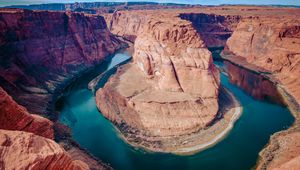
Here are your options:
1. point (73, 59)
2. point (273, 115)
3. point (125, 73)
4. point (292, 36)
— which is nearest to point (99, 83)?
point (125, 73)

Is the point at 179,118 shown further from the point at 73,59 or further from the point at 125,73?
the point at 73,59

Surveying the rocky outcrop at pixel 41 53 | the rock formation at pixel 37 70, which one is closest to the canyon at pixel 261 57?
the rocky outcrop at pixel 41 53

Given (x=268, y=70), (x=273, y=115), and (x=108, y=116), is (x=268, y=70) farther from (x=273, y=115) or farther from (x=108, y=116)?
(x=108, y=116)

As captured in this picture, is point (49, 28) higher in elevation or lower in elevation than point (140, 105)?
higher

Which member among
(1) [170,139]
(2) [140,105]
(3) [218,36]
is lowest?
(1) [170,139]

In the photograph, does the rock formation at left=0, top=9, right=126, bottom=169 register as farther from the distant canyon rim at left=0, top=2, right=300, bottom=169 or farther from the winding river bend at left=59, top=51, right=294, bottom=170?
the winding river bend at left=59, top=51, right=294, bottom=170

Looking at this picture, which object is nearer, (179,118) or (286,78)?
(179,118)

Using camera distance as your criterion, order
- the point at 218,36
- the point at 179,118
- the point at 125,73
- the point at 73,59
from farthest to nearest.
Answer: the point at 218,36, the point at 73,59, the point at 125,73, the point at 179,118

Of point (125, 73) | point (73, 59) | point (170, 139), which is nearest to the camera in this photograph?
point (170, 139)
